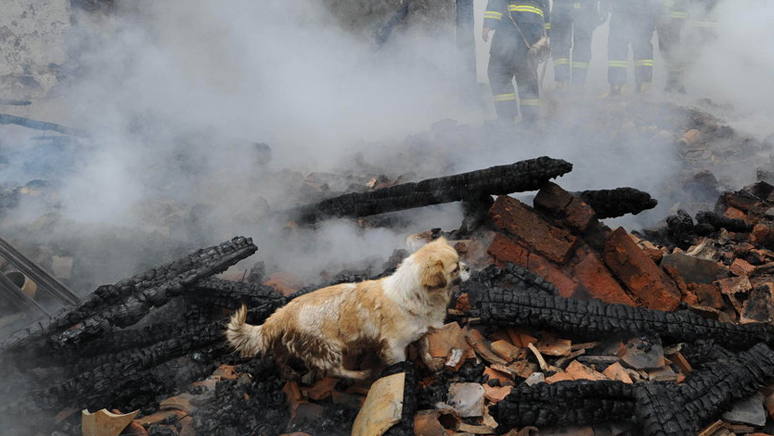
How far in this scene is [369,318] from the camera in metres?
3.21

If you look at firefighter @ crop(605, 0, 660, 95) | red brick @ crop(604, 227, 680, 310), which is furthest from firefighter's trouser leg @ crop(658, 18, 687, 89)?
red brick @ crop(604, 227, 680, 310)

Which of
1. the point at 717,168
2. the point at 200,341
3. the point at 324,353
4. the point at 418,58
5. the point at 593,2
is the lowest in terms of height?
the point at 717,168

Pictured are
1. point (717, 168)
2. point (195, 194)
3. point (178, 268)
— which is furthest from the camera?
point (717, 168)

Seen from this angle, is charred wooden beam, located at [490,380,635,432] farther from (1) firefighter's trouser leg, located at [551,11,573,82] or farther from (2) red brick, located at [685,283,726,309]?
(1) firefighter's trouser leg, located at [551,11,573,82]

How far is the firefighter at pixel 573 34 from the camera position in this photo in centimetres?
1169

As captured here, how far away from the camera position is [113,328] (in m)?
4.02

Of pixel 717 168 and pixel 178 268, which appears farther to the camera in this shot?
Answer: pixel 717 168

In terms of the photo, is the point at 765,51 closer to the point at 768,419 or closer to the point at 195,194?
the point at 768,419

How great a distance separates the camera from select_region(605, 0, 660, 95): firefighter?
11492 millimetres

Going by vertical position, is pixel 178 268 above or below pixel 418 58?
below

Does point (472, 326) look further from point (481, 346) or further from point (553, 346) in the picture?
point (553, 346)

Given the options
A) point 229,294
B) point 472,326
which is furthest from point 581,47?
point 229,294

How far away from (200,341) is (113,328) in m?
0.79

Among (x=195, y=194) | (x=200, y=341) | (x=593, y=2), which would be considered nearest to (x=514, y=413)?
(x=200, y=341)
